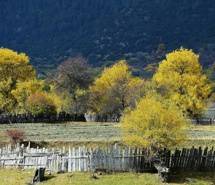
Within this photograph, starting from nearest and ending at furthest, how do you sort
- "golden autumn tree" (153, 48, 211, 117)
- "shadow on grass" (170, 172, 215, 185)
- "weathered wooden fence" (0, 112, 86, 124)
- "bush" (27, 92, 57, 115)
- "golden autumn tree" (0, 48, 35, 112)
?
"shadow on grass" (170, 172, 215, 185) < "weathered wooden fence" (0, 112, 86, 124) < "bush" (27, 92, 57, 115) < "golden autumn tree" (153, 48, 211, 117) < "golden autumn tree" (0, 48, 35, 112)

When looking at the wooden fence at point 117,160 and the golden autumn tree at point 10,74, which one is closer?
the wooden fence at point 117,160

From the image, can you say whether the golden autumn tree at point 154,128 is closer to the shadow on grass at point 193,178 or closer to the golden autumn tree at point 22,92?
the shadow on grass at point 193,178

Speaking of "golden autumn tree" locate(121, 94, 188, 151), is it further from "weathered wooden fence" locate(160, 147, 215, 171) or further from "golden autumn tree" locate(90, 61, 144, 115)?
"golden autumn tree" locate(90, 61, 144, 115)

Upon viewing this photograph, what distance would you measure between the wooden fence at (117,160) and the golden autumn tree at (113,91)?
225 feet

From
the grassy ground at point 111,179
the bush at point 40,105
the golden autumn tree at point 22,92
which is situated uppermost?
the golden autumn tree at point 22,92

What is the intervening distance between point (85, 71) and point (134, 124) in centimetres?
8519

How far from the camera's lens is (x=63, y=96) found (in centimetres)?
13738

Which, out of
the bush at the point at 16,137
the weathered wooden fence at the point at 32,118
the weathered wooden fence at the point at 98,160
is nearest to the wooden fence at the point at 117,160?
the weathered wooden fence at the point at 98,160

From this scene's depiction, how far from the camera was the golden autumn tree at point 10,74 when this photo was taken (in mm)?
123875

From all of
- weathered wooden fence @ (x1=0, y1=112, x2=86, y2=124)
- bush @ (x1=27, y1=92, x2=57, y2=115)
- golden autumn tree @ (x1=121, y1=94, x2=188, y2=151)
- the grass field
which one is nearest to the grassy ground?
golden autumn tree @ (x1=121, y1=94, x2=188, y2=151)

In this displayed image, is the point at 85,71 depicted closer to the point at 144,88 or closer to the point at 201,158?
the point at 144,88

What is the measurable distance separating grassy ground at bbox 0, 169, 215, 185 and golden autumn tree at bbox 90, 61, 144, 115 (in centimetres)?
7084

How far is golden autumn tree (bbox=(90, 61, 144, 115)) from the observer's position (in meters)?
130

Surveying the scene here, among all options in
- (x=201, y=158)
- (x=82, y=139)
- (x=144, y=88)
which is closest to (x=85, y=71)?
(x=144, y=88)
